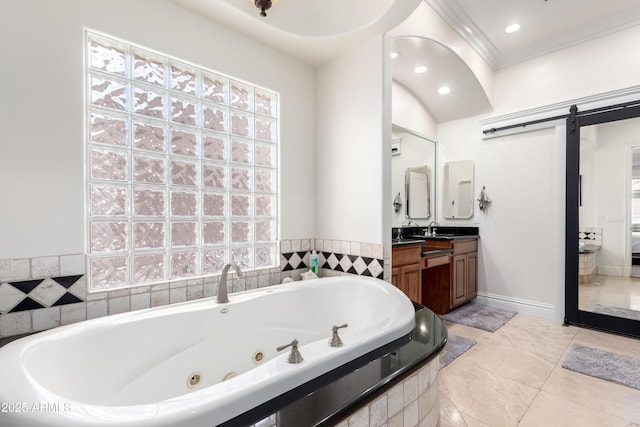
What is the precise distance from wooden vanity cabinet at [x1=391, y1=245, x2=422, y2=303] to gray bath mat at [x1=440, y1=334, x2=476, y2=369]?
17.8 inches

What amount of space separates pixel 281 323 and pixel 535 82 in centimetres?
371

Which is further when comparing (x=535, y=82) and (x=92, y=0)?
(x=535, y=82)

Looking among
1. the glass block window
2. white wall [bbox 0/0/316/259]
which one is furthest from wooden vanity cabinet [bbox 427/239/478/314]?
white wall [bbox 0/0/316/259]

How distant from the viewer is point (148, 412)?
727 millimetres

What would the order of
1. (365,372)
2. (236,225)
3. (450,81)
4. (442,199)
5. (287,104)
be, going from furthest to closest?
(442,199) < (450,81) < (287,104) < (236,225) < (365,372)

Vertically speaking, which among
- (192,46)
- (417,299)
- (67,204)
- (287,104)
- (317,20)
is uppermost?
(317,20)

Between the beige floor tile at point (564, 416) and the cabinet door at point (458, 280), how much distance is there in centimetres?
142

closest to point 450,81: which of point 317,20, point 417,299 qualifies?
point 317,20

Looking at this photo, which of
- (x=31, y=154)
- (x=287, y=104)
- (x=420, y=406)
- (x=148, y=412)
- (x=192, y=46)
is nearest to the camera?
(x=148, y=412)

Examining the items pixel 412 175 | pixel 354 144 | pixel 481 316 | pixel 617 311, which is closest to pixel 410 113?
pixel 412 175

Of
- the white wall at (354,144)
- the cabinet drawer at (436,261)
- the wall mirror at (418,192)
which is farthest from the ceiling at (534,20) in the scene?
the cabinet drawer at (436,261)

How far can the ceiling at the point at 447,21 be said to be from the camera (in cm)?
194

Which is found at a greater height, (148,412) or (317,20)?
(317,20)

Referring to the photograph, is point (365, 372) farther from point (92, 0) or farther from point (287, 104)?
point (92, 0)
